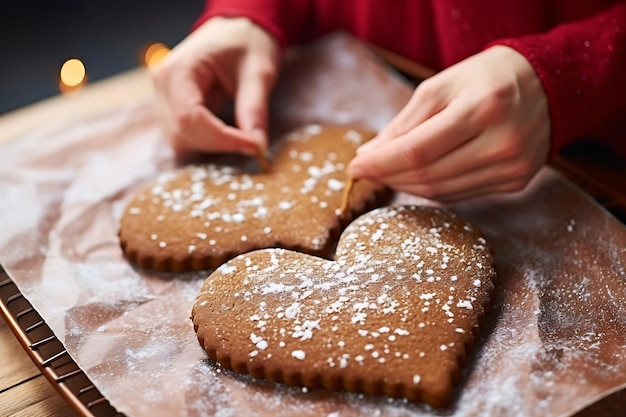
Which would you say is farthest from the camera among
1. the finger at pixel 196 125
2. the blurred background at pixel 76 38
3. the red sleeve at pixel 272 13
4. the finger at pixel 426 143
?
the blurred background at pixel 76 38

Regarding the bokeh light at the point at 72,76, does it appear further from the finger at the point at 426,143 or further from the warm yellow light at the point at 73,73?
the finger at the point at 426,143

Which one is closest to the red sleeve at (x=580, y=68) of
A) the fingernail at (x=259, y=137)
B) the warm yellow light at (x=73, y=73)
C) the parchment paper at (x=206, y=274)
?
the parchment paper at (x=206, y=274)

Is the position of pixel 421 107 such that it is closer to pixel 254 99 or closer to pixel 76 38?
pixel 254 99

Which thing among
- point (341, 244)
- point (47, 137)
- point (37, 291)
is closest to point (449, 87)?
point (341, 244)

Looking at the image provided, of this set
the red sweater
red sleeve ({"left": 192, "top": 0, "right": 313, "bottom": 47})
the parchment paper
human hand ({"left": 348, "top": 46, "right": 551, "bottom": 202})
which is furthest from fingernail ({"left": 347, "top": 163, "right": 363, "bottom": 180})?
red sleeve ({"left": 192, "top": 0, "right": 313, "bottom": 47})

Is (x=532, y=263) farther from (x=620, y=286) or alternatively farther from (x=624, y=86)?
(x=624, y=86)

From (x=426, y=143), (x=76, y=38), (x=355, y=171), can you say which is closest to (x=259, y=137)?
(x=355, y=171)

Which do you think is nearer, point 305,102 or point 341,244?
point 341,244
